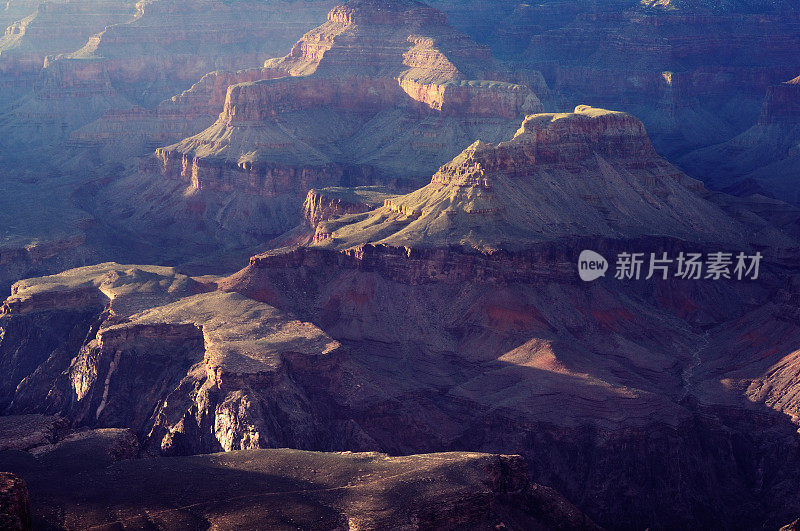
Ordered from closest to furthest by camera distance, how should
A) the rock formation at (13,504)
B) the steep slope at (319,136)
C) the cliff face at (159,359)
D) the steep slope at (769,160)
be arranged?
the rock formation at (13,504) < the cliff face at (159,359) < the steep slope at (319,136) < the steep slope at (769,160)

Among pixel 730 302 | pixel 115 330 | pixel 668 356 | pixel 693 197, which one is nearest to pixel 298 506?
pixel 115 330

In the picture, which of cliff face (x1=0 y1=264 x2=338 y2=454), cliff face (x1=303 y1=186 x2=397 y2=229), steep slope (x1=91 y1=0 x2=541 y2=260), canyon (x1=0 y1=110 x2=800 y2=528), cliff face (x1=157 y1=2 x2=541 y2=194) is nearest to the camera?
cliff face (x1=0 y1=264 x2=338 y2=454)

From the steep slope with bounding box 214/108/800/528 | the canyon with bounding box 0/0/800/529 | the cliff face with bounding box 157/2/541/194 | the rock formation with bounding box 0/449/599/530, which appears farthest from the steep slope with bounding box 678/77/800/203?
the rock formation with bounding box 0/449/599/530

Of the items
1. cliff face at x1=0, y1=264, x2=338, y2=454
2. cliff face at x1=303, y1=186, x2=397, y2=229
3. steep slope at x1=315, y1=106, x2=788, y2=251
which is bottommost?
cliff face at x1=0, y1=264, x2=338, y2=454

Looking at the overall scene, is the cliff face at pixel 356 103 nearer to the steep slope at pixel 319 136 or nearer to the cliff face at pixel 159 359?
the steep slope at pixel 319 136

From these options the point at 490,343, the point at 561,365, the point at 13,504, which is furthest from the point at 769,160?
the point at 13,504

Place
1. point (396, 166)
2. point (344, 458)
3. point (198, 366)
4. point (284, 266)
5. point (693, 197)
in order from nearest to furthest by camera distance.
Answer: point (344, 458)
point (198, 366)
point (284, 266)
point (693, 197)
point (396, 166)

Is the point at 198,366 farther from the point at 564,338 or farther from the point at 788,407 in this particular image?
the point at 788,407

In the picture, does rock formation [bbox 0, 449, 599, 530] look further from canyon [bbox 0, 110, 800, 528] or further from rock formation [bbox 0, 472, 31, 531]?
canyon [bbox 0, 110, 800, 528]

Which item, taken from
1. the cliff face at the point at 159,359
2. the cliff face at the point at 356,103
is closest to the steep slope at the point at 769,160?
the cliff face at the point at 356,103
